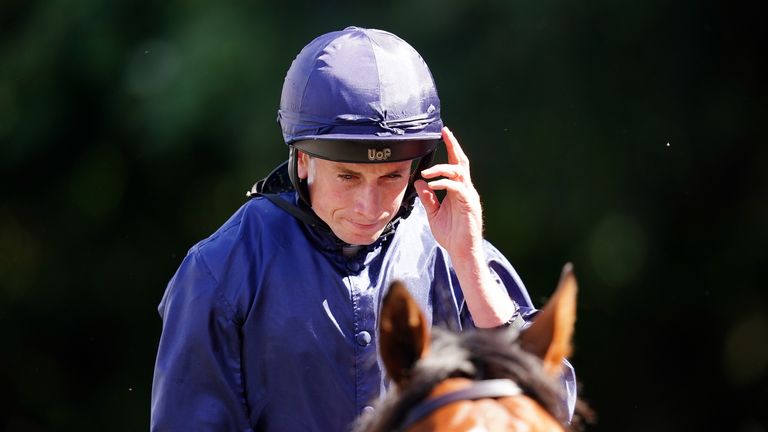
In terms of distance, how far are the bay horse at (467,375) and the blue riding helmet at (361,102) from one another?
0.60 metres

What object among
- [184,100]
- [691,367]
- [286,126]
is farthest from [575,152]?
[286,126]

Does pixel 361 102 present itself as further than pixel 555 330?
Yes

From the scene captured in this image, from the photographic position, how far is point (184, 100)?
4.39m

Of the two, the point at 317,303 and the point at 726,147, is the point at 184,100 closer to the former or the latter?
the point at 726,147

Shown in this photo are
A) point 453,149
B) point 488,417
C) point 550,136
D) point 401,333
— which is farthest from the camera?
point 550,136

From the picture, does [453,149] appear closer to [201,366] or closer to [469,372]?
[201,366]

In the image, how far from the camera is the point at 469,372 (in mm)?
1532

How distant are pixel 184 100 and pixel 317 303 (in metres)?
2.34

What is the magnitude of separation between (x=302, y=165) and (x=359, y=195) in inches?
7.2

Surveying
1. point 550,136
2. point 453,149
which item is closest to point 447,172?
point 453,149

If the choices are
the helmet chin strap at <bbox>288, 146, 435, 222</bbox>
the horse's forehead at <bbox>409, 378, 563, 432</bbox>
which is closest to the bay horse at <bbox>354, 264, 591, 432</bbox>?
the horse's forehead at <bbox>409, 378, 563, 432</bbox>

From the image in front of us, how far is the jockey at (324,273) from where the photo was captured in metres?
2.14

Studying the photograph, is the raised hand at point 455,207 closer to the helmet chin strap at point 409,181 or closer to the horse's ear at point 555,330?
the helmet chin strap at point 409,181

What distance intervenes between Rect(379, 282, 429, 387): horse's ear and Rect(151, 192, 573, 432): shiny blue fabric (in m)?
0.61
